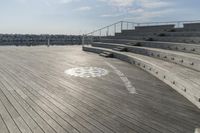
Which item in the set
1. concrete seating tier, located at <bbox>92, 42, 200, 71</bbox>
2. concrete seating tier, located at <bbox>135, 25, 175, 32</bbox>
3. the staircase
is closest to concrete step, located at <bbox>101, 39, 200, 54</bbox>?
the staircase

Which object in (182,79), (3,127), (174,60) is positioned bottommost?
(3,127)

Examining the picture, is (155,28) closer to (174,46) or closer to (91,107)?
(174,46)

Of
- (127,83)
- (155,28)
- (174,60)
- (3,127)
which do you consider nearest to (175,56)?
(174,60)

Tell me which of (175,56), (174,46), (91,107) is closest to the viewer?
(91,107)

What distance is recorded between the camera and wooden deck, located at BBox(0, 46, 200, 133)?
3.31 meters

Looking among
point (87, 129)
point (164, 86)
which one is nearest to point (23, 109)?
point (87, 129)

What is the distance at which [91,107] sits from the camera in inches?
164

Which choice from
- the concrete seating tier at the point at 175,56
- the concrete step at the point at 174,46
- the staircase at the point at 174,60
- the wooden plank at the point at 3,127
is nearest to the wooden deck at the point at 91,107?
the wooden plank at the point at 3,127

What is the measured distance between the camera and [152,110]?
4059mm

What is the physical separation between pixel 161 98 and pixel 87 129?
236 cm

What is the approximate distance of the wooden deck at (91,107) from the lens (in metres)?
3.31

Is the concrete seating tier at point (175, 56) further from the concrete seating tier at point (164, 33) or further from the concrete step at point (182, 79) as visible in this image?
the concrete seating tier at point (164, 33)

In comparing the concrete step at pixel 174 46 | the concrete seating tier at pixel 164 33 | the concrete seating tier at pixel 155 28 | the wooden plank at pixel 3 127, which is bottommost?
the wooden plank at pixel 3 127

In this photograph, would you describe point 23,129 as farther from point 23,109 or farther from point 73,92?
point 73,92
